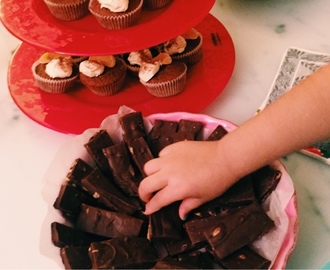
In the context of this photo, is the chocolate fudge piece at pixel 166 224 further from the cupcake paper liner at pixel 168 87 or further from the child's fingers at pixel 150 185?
the cupcake paper liner at pixel 168 87

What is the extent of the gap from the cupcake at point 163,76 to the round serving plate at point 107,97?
0.02m

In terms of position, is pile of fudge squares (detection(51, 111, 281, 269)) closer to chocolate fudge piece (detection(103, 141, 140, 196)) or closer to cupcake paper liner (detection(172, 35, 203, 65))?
chocolate fudge piece (detection(103, 141, 140, 196))

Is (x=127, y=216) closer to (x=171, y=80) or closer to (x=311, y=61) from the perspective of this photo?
(x=171, y=80)

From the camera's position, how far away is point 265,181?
2.42ft

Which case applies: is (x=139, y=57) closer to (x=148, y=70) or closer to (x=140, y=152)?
(x=148, y=70)

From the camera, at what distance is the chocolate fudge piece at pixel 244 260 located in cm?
65

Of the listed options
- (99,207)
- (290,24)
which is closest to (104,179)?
(99,207)

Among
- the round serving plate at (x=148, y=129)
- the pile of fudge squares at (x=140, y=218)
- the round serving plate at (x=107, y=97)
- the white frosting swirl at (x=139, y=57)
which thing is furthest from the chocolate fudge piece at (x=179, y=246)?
the white frosting swirl at (x=139, y=57)

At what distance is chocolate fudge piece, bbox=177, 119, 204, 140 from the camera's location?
2.70 feet

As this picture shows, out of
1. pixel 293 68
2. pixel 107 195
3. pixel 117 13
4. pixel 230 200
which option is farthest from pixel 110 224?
pixel 293 68

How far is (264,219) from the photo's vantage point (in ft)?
2.25

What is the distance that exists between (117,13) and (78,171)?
1.03ft

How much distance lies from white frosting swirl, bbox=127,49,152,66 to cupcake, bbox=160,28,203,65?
1.4 inches

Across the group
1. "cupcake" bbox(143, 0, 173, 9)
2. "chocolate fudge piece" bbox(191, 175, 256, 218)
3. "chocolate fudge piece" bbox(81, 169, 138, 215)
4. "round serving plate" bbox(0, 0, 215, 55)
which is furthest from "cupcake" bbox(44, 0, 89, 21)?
"chocolate fudge piece" bbox(191, 175, 256, 218)
